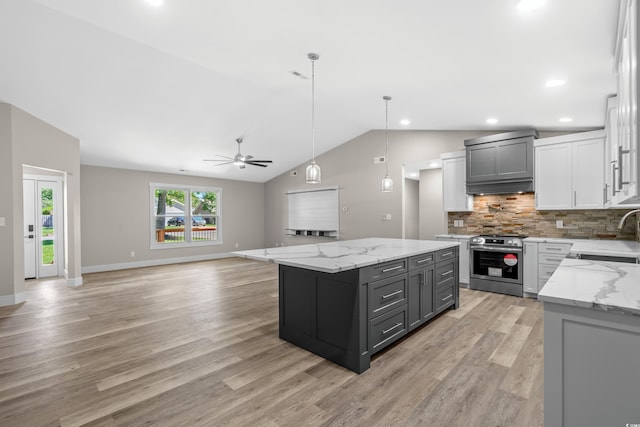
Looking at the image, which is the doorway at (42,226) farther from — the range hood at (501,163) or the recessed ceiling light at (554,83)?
the recessed ceiling light at (554,83)

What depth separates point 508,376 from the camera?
95.1 inches

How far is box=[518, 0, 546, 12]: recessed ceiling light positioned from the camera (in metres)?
1.92

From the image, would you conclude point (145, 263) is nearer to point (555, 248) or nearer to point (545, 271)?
point (545, 271)

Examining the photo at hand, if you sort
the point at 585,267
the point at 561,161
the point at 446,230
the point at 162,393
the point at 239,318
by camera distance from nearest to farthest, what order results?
the point at 585,267
the point at 162,393
the point at 239,318
the point at 561,161
the point at 446,230

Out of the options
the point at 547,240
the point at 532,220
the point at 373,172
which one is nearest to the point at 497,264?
the point at 547,240

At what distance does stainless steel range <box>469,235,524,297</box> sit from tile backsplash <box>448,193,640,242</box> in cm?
43

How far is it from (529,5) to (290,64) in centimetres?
245

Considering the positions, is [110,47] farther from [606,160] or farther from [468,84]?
[606,160]

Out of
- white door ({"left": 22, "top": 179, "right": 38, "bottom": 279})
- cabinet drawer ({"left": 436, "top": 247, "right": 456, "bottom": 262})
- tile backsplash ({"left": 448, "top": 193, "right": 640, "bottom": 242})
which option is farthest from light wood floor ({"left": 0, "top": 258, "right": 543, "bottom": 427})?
white door ({"left": 22, "top": 179, "right": 38, "bottom": 279})

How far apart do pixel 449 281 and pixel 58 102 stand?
234 inches

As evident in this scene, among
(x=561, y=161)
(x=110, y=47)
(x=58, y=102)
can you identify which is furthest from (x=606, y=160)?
(x=58, y=102)

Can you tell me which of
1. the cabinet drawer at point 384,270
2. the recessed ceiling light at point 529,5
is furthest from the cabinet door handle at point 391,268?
the recessed ceiling light at point 529,5

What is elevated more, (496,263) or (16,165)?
(16,165)

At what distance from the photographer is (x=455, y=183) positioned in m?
5.41
